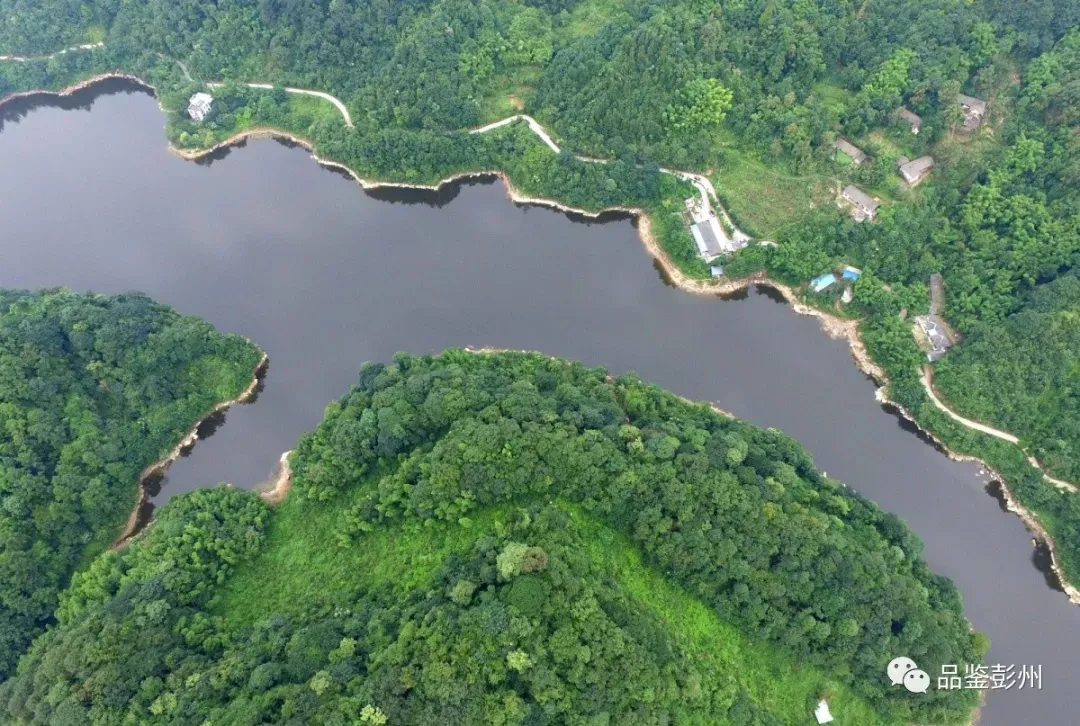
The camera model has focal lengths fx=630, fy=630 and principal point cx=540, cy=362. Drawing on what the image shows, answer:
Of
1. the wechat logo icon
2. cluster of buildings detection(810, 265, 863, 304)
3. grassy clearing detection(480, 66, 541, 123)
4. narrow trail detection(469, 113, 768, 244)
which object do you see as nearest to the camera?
the wechat logo icon

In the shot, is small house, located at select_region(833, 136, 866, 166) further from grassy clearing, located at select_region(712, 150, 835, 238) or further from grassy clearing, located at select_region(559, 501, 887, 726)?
grassy clearing, located at select_region(559, 501, 887, 726)

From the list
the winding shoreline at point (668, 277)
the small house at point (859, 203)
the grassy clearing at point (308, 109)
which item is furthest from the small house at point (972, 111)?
the grassy clearing at point (308, 109)

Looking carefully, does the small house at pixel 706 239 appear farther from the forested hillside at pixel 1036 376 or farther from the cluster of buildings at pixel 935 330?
the forested hillside at pixel 1036 376

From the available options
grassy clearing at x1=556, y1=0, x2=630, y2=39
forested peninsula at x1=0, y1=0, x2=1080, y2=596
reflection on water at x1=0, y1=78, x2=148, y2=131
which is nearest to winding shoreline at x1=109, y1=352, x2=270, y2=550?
forested peninsula at x1=0, y1=0, x2=1080, y2=596

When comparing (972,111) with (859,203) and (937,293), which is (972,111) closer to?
(859,203)

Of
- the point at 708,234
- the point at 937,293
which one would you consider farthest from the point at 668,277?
the point at 937,293
